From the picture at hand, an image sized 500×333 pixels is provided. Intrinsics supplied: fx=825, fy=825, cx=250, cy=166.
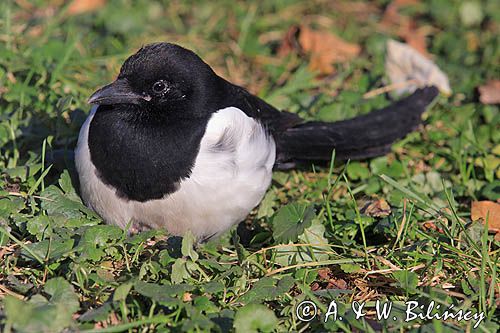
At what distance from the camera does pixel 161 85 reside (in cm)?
325

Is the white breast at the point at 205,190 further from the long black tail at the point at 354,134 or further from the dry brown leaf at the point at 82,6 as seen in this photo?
the dry brown leaf at the point at 82,6

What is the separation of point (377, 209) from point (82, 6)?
264 cm

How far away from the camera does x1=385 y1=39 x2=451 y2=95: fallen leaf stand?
478 cm

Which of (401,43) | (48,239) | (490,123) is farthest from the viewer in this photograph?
(401,43)

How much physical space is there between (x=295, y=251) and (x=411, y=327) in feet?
2.03

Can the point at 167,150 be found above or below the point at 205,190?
above

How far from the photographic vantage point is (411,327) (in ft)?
9.05

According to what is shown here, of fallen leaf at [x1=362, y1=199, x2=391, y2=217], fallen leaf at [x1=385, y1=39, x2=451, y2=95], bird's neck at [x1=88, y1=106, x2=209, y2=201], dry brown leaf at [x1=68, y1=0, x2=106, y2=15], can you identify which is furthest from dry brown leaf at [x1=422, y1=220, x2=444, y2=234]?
dry brown leaf at [x1=68, y1=0, x2=106, y2=15]

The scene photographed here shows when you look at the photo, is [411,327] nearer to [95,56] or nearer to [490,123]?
[490,123]

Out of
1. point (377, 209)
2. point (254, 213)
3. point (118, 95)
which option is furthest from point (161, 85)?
point (377, 209)

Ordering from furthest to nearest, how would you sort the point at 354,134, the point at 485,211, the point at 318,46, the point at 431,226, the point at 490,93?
the point at 318,46
the point at 490,93
the point at 354,134
the point at 485,211
the point at 431,226

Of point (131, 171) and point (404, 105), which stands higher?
point (131, 171)

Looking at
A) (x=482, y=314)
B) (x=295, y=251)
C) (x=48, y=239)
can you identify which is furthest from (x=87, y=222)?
(x=482, y=314)

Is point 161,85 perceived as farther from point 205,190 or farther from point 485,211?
point 485,211
